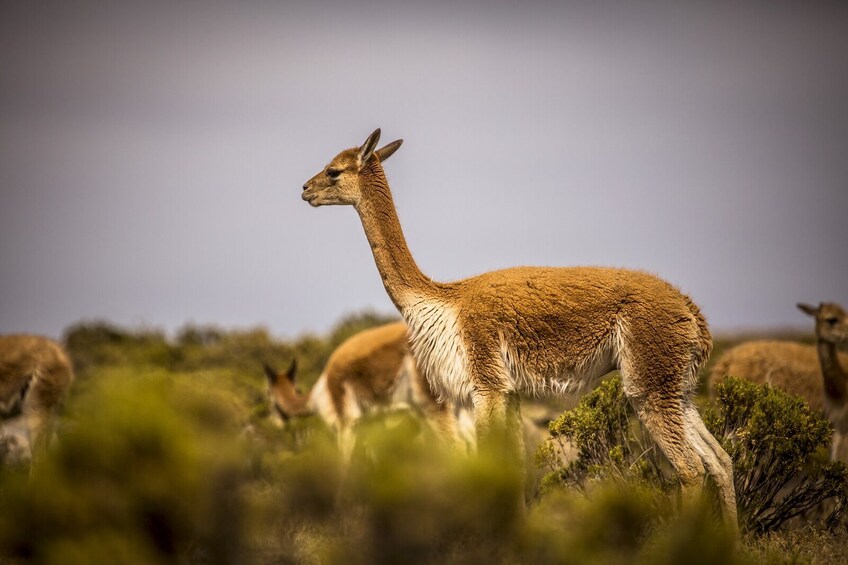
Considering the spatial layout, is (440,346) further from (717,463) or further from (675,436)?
(717,463)

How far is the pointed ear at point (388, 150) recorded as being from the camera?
893 centimetres

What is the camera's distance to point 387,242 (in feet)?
28.0

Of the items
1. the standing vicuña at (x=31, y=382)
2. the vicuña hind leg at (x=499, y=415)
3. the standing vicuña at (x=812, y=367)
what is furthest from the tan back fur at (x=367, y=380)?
the vicuña hind leg at (x=499, y=415)

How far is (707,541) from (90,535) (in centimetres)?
308

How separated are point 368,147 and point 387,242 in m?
0.88

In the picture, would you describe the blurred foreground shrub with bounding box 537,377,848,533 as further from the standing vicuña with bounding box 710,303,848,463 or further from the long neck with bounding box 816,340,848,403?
the long neck with bounding box 816,340,848,403

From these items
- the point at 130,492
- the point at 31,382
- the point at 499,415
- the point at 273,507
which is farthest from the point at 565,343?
the point at 31,382

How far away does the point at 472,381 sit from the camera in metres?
7.71

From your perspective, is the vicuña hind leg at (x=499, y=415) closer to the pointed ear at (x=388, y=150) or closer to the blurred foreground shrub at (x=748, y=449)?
the blurred foreground shrub at (x=748, y=449)

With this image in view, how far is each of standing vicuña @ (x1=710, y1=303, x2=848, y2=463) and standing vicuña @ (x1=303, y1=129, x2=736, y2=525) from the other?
3360mm

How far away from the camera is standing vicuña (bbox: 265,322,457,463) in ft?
42.7

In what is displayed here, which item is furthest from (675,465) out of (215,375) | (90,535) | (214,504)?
(215,375)

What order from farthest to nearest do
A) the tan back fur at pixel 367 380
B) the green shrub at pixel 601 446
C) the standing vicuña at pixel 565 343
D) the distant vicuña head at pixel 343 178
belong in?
the tan back fur at pixel 367 380
the distant vicuña head at pixel 343 178
the green shrub at pixel 601 446
the standing vicuña at pixel 565 343

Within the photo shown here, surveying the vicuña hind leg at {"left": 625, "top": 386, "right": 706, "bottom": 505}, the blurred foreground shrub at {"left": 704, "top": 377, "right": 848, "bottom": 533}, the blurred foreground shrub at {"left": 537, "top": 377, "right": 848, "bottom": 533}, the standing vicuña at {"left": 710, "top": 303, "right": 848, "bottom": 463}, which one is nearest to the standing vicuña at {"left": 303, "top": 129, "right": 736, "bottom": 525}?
the vicuña hind leg at {"left": 625, "top": 386, "right": 706, "bottom": 505}
